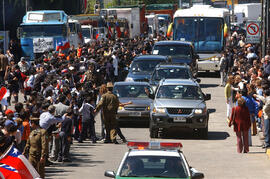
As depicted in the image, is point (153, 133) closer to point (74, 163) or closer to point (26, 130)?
point (74, 163)

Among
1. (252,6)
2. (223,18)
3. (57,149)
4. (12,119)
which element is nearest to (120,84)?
(57,149)

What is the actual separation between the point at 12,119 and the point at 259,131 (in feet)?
39.8

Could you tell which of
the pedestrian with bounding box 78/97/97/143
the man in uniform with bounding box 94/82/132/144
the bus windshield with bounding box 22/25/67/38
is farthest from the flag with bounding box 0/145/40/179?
the bus windshield with bounding box 22/25/67/38

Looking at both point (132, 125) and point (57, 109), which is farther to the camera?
point (132, 125)

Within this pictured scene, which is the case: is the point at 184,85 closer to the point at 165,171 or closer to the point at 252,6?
the point at 165,171

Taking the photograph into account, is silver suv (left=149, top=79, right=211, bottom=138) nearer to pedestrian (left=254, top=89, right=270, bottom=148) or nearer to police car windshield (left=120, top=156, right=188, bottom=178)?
pedestrian (left=254, top=89, right=270, bottom=148)

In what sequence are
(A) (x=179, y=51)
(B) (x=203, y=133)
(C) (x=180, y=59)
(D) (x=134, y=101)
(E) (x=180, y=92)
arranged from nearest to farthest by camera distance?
1. (B) (x=203, y=133)
2. (E) (x=180, y=92)
3. (D) (x=134, y=101)
4. (C) (x=180, y=59)
5. (A) (x=179, y=51)

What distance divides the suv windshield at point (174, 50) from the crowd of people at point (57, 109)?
124 inches

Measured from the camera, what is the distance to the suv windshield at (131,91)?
27.0m

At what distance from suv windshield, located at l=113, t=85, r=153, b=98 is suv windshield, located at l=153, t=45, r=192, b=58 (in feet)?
41.9

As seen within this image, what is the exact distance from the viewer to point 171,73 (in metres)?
32.1

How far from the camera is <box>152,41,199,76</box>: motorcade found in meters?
39.3

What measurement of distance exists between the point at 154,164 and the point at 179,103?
11347 mm

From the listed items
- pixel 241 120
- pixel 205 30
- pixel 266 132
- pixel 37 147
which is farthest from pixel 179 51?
pixel 37 147
